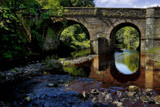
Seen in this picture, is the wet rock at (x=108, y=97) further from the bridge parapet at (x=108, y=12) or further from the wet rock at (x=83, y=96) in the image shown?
the bridge parapet at (x=108, y=12)

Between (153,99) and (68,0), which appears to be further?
(68,0)

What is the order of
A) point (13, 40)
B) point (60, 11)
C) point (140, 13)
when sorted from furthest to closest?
point (140, 13)
point (60, 11)
point (13, 40)

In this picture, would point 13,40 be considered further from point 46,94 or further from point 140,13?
point 140,13

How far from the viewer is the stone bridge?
15312 mm

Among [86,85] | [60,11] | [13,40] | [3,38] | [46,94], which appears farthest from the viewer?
[60,11]

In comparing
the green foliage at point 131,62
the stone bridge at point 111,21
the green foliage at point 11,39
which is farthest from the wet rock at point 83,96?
the stone bridge at point 111,21

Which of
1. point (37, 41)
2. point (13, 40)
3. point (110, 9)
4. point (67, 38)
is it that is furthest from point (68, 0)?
point (13, 40)

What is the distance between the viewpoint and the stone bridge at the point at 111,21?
15.3m

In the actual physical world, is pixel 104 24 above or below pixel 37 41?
above

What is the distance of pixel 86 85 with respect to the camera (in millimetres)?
6664

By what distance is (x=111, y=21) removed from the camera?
16.0 m

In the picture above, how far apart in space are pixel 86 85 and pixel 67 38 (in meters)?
19.5

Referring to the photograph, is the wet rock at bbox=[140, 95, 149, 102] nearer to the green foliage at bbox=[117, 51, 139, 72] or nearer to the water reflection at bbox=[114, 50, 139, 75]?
the water reflection at bbox=[114, 50, 139, 75]

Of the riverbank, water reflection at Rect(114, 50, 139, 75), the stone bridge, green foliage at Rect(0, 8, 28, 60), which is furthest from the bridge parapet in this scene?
the riverbank
